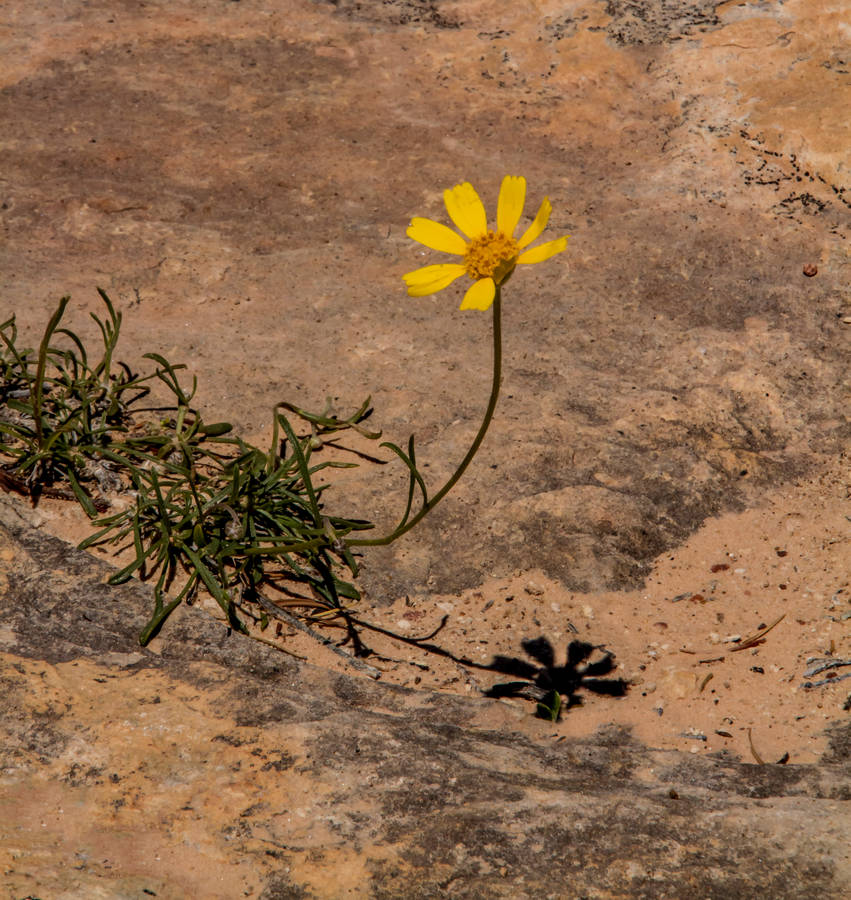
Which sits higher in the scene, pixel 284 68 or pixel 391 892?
pixel 284 68

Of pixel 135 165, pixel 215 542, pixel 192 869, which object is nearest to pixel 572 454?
pixel 215 542

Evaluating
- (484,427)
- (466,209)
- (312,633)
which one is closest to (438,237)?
(466,209)

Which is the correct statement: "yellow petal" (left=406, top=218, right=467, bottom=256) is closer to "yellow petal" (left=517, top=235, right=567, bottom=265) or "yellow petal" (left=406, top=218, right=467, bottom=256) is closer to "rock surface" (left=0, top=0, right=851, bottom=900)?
"yellow petal" (left=517, top=235, right=567, bottom=265)

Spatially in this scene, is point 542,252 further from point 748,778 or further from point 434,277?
point 748,778

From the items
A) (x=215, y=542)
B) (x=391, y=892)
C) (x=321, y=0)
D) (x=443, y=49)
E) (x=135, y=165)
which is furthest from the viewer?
(x=321, y=0)

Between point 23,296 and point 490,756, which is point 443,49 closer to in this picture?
point 23,296

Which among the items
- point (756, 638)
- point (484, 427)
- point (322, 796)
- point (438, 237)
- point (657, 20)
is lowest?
point (322, 796)

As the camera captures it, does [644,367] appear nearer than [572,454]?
No
